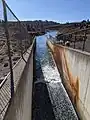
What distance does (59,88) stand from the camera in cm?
1379

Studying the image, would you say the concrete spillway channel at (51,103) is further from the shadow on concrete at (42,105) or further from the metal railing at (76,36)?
the metal railing at (76,36)

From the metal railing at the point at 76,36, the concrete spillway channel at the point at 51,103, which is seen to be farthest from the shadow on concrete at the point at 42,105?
the metal railing at the point at 76,36

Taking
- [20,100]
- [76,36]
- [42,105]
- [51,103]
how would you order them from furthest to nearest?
[76,36] → [51,103] → [42,105] → [20,100]

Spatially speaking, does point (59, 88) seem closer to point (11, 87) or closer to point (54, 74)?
point (54, 74)

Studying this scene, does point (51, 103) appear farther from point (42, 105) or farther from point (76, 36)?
point (76, 36)

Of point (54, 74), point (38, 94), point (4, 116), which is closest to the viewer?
point (4, 116)

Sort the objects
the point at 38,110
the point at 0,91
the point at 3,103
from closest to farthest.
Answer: the point at 3,103 → the point at 0,91 → the point at 38,110

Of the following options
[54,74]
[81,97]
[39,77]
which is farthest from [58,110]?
[54,74]

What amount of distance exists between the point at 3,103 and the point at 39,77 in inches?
566

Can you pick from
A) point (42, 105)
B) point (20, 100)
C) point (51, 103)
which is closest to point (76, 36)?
point (51, 103)

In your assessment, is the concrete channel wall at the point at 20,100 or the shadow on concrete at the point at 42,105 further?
the shadow on concrete at the point at 42,105

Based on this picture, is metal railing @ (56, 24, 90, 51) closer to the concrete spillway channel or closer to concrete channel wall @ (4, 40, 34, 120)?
the concrete spillway channel

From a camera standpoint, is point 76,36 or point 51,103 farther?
point 76,36

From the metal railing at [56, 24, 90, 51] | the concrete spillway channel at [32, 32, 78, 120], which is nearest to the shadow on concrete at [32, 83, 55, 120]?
the concrete spillway channel at [32, 32, 78, 120]
